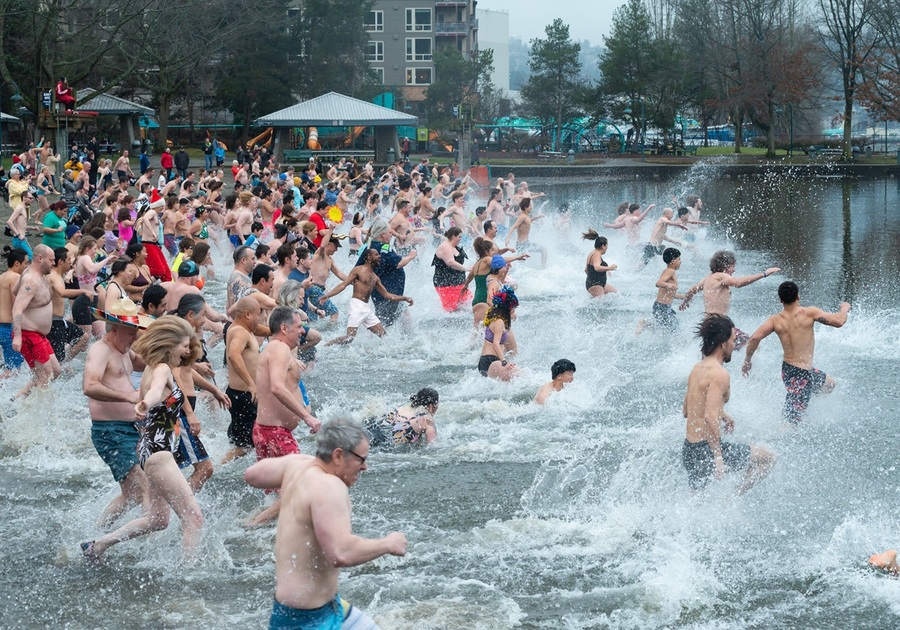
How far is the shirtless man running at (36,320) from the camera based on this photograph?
9.75m

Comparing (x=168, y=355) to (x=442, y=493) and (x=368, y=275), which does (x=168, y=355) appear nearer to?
(x=442, y=493)

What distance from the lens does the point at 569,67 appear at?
64250 mm

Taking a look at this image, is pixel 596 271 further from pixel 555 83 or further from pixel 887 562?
pixel 555 83

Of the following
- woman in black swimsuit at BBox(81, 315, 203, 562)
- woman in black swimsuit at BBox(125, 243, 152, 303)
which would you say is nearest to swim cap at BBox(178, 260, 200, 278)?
woman in black swimsuit at BBox(125, 243, 152, 303)

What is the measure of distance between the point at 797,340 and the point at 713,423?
2.42 metres

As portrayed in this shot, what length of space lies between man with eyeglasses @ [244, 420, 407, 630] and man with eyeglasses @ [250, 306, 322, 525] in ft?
8.66

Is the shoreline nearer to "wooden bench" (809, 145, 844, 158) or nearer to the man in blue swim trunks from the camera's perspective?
"wooden bench" (809, 145, 844, 158)

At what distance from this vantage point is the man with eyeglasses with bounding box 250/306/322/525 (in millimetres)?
6977

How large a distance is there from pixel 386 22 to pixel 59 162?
5630cm

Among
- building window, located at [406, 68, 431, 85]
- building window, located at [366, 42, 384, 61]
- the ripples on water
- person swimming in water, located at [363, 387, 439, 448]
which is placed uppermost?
building window, located at [366, 42, 384, 61]

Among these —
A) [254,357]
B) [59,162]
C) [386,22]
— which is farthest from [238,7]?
[254,357]

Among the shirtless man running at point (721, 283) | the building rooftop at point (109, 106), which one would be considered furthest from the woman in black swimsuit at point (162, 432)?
the building rooftop at point (109, 106)

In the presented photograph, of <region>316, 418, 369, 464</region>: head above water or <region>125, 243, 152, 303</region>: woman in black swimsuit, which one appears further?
<region>125, 243, 152, 303</region>: woman in black swimsuit

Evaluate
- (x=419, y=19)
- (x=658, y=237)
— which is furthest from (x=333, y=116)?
(x=419, y=19)
